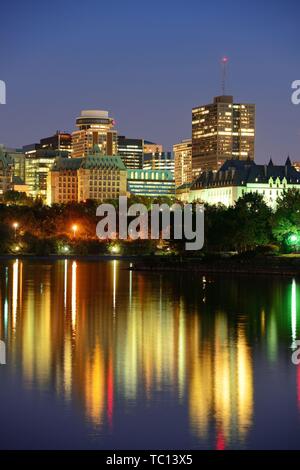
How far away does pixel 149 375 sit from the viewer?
24344 millimetres

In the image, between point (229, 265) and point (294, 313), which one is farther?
point (229, 265)

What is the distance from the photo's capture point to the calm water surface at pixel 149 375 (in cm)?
1880

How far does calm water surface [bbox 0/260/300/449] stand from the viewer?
1880 cm

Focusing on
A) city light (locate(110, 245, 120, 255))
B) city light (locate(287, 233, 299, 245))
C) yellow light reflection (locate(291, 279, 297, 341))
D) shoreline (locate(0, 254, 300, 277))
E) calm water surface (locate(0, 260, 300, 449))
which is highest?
city light (locate(287, 233, 299, 245))

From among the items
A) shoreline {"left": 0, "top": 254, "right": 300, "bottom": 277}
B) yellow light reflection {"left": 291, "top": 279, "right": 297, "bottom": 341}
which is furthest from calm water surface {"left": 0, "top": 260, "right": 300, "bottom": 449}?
shoreline {"left": 0, "top": 254, "right": 300, "bottom": 277}

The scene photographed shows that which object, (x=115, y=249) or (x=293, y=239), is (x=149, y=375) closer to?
(x=293, y=239)

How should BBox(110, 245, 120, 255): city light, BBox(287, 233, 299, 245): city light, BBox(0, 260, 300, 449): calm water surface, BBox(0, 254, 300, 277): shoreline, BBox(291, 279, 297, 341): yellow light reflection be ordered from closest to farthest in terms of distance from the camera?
1. BBox(0, 260, 300, 449): calm water surface
2. BBox(291, 279, 297, 341): yellow light reflection
3. BBox(0, 254, 300, 277): shoreline
4. BBox(287, 233, 299, 245): city light
5. BBox(110, 245, 120, 255): city light

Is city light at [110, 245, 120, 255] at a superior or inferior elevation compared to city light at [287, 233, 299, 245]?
inferior

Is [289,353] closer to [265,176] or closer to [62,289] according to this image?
[62,289]

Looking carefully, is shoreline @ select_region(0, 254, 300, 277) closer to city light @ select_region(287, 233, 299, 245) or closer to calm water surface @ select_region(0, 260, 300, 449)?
city light @ select_region(287, 233, 299, 245)

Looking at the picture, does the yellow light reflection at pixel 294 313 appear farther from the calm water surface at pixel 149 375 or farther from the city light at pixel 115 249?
the city light at pixel 115 249

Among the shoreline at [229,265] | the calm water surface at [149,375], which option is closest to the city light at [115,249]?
the shoreline at [229,265]

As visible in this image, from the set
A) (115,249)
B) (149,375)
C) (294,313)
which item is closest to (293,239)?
(115,249)

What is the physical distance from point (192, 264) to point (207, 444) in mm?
62125
